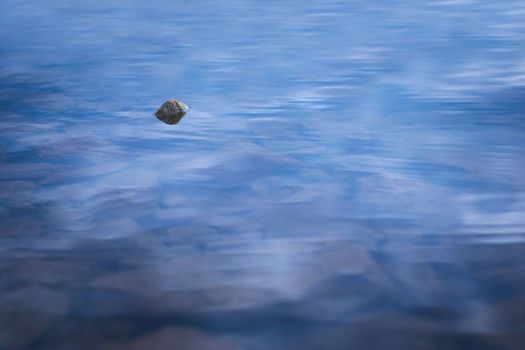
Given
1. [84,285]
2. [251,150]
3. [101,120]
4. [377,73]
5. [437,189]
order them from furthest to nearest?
[377,73]
[101,120]
[251,150]
[437,189]
[84,285]

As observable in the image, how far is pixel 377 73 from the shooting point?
5.00m

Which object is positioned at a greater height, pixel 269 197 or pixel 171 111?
pixel 171 111

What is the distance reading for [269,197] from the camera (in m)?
3.02

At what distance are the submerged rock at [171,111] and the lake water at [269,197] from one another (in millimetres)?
78

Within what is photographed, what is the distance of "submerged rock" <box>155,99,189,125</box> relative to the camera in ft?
13.5

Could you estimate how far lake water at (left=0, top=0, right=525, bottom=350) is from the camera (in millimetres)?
2162

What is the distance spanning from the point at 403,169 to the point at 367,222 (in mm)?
617

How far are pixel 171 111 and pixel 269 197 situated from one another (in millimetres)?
1387

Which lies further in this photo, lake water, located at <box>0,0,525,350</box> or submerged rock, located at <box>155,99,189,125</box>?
submerged rock, located at <box>155,99,189,125</box>

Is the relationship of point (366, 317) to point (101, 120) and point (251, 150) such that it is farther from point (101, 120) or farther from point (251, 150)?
point (101, 120)

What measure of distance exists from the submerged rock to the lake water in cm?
8

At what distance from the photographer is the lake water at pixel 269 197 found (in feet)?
7.09

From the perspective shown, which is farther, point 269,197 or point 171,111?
point 171,111

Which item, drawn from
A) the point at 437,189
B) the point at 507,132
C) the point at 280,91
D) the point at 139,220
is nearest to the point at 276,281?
the point at 139,220
